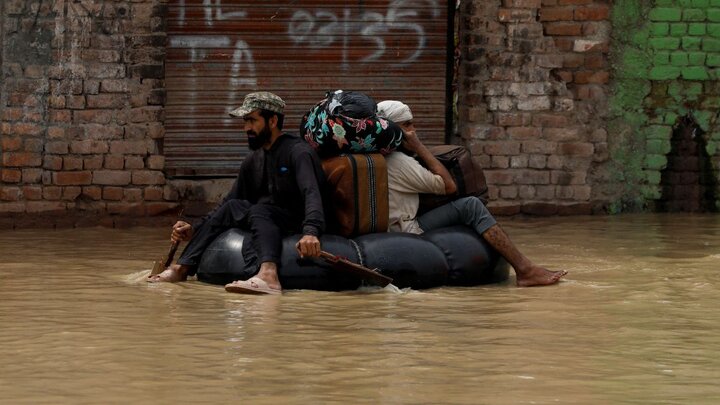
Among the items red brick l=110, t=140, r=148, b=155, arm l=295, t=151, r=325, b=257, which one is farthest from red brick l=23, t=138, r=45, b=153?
arm l=295, t=151, r=325, b=257

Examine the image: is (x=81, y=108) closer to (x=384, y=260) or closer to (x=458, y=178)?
(x=458, y=178)

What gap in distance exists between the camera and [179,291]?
8172 millimetres

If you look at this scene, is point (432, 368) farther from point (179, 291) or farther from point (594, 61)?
point (594, 61)

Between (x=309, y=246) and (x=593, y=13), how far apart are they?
622cm

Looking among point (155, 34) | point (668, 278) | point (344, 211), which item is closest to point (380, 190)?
point (344, 211)

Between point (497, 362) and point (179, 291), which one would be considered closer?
point (497, 362)

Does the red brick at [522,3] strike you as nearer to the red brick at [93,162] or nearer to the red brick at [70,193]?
the red brick at [93,162]

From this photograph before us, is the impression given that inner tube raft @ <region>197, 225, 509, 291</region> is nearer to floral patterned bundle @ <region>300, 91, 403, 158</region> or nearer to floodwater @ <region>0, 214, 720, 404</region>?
floodwater @ <region>0, 214, 720, 404</region>

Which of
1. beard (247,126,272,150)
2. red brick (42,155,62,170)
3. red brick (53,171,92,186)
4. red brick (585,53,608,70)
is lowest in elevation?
red brick (53,171,92,186)

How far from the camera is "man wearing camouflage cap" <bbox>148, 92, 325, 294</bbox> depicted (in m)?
8.22

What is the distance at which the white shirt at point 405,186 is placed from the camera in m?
8.59

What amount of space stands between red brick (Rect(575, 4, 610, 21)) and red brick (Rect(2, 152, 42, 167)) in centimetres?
502

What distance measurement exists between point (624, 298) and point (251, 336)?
2388 millimetres

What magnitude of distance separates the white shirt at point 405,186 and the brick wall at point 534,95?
459 cm
